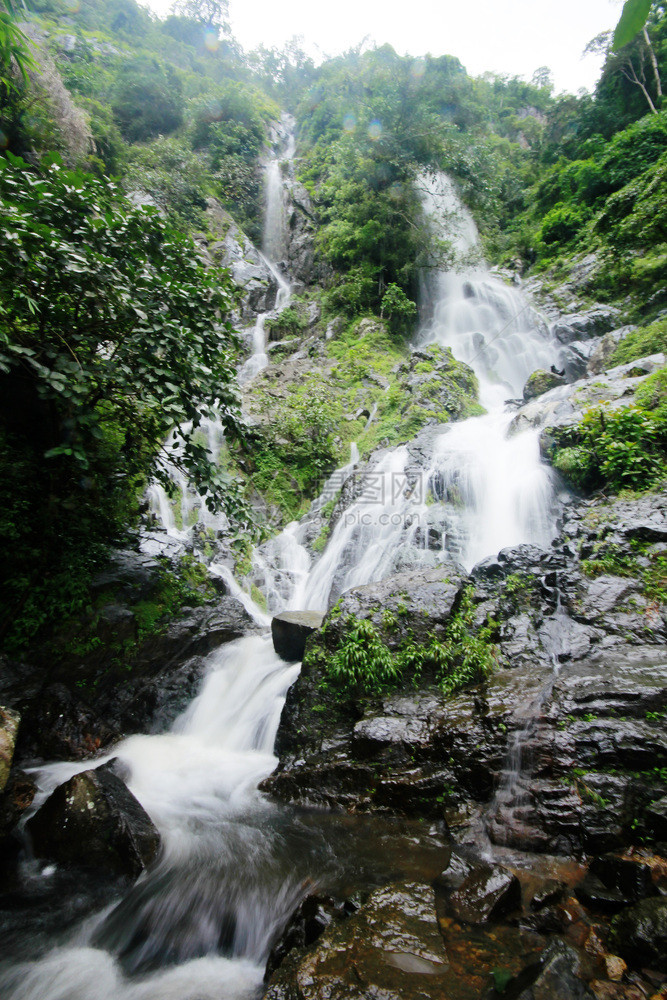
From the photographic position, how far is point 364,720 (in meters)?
4.96

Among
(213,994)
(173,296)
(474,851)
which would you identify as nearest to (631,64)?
(173,296)

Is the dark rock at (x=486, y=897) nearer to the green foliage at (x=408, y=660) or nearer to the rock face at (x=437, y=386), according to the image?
the green foliage at (x=408, y=660)

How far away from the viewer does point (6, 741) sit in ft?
12.0

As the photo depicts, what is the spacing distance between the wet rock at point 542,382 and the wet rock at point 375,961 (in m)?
11.5

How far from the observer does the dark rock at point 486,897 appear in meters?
2.94

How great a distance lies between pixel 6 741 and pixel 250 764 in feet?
9.62

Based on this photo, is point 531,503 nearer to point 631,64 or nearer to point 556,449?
point 556,449

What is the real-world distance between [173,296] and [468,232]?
64.4 ft

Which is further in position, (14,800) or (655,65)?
(655,65)

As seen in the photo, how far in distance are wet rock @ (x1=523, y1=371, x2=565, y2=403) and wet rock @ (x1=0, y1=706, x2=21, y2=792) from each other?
40.2 ft

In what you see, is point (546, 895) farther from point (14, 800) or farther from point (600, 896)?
point (14, 800)

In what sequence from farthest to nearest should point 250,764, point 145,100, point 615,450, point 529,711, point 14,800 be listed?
1. point 145,100
2. point 615,450
3. point 250,764
4. point 529,711
5. point 14,800

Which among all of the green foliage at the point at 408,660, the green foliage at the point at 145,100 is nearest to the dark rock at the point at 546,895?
the green foliage at the point at 408,660

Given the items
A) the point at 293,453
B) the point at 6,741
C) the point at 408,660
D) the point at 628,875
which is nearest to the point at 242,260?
the point at 293,453
